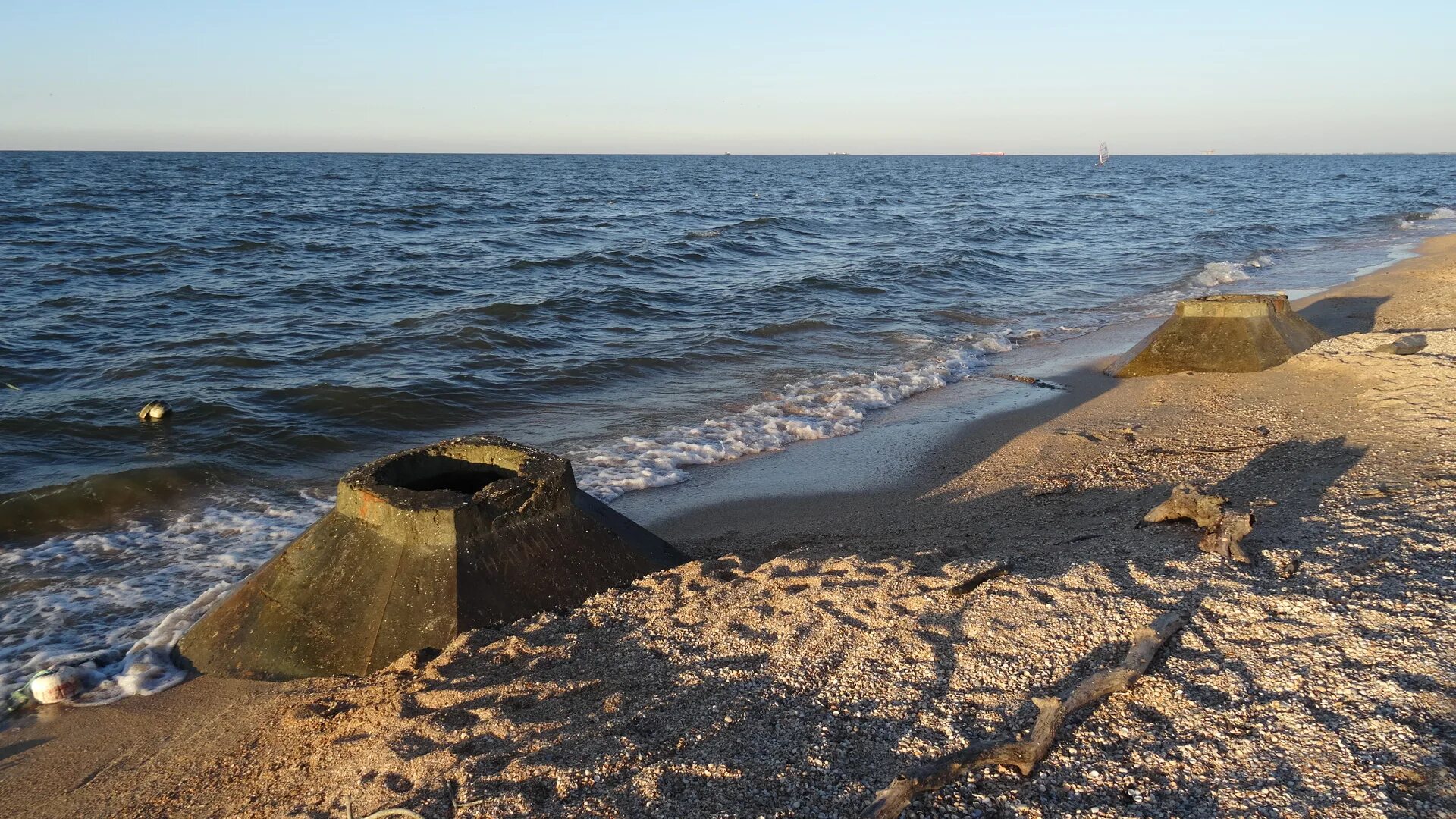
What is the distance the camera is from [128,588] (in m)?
5.36

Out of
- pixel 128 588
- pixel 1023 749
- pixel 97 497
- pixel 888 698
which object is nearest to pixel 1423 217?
pixel 888 698

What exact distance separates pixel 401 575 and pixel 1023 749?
2.63 m

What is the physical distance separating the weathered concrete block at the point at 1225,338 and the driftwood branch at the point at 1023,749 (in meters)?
7.23

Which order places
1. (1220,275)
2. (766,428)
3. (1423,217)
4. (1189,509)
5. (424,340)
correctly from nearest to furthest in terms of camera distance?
(1189,509) → (766,428) → (424,340) → (1220,275) → (1423,217)

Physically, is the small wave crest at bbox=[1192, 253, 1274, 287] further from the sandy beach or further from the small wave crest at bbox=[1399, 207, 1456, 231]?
the sandy beach

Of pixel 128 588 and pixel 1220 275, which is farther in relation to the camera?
pixel 1220 275

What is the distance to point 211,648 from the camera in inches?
167

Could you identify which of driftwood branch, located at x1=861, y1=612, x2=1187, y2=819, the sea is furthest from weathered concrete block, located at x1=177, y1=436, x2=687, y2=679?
driftwood branch, located at x1=861, y1=612, x2=1187, y2=819

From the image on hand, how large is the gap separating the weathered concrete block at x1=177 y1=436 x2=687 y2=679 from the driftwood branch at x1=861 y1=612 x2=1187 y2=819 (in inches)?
77.4

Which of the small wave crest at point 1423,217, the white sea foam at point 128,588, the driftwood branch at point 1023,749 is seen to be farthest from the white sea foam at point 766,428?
A: the small wave crest at point 1423,217

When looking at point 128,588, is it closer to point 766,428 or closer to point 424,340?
point 766,428

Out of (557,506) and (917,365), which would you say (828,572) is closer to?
(557,506)

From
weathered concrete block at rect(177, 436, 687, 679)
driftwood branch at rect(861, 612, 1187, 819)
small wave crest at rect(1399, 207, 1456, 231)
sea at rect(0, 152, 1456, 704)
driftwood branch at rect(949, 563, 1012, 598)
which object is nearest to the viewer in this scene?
driftwood branch at rect(861, 612, 1187, 819)

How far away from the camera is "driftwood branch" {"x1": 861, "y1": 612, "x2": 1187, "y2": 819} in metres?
2.68
